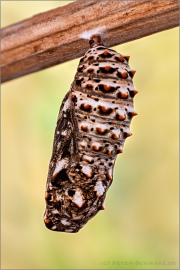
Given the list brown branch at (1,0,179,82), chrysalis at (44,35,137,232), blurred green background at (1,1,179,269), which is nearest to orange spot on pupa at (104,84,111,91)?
chrysalis at (44,35,137,232)

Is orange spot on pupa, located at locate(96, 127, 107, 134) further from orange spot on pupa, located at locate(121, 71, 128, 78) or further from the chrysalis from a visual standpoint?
orange spot on pupa, located at locate(121, 71, 128, 78)

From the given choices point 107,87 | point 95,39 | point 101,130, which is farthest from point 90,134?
point 95,39

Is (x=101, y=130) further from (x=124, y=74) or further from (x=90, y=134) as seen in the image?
(x=124, y=74)

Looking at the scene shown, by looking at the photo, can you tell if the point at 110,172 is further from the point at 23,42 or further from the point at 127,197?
the point at 127,197

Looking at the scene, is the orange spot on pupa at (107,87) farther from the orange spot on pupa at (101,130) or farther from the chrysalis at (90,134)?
the orange spot on pupa at (101,130)

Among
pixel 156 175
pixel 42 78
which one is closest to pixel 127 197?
pixel 156 175
